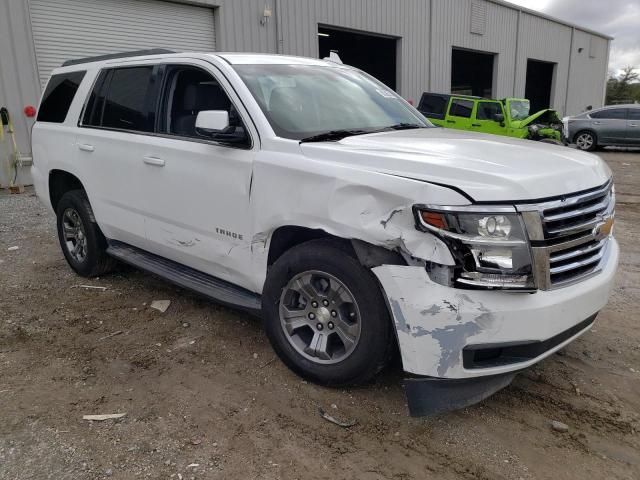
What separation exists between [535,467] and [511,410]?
478 millimetres

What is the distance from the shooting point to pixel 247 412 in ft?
9.84

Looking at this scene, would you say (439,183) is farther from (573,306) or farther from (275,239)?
(275,239)

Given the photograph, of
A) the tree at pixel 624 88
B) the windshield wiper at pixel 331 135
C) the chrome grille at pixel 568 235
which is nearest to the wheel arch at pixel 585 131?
the chrome grille at pixel 568 235

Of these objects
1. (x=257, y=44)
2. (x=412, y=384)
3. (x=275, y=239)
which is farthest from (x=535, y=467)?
(x=257, y=44)

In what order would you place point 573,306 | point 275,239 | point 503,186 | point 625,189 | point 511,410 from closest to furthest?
point 503,186, point 573,306, point 511,410, point 275,239, point 625,189

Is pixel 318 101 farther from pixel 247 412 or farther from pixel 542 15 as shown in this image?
pixel 542 15

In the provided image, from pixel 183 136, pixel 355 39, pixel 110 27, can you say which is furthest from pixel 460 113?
pixel 183 136

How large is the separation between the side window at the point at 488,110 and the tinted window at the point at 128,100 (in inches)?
513

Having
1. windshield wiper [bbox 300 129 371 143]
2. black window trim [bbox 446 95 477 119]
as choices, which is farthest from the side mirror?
black window trim [bbox 446 95 477 119]

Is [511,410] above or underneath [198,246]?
underneath

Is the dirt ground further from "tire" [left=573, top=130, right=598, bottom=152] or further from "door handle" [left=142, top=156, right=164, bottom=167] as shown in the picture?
"tire" [left=573, top=130, right=598, bottom=152]

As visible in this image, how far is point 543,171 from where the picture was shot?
105 inches

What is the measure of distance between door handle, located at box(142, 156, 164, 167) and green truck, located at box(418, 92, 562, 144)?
42.7 ft

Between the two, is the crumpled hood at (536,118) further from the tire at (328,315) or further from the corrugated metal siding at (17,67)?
the tire at (328,315)
